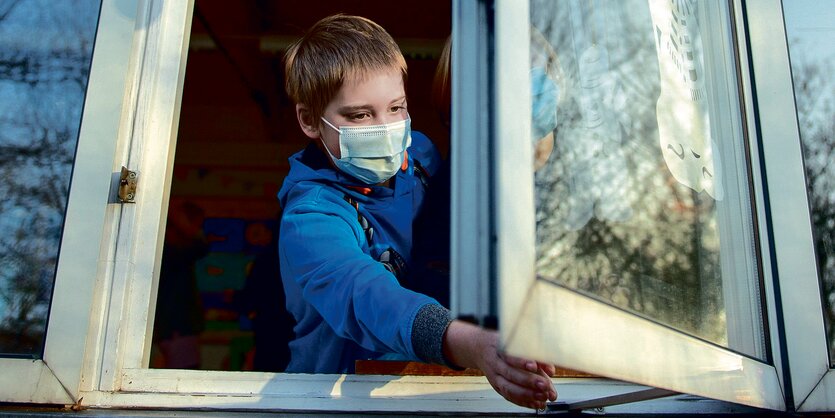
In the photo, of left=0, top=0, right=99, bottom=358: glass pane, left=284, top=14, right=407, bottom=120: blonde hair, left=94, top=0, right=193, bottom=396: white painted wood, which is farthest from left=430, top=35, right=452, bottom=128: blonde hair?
left=0, top=0, right=99, bottom=358: glass pane

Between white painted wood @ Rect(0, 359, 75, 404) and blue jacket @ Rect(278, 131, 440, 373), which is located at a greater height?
blue jacket @ Rect(278, 131, 440, 373)

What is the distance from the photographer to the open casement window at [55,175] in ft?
5.19

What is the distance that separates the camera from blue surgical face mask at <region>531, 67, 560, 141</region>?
0.95 meters

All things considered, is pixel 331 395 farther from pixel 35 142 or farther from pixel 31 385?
pixel 35 142

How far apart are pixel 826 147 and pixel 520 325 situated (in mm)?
1259

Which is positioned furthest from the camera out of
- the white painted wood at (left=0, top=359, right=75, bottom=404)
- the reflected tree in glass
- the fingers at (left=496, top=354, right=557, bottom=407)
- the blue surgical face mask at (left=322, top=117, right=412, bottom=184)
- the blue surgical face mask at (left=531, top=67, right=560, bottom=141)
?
the blue surgical face mask at (left=322, top=117, right=412, bottom=184)

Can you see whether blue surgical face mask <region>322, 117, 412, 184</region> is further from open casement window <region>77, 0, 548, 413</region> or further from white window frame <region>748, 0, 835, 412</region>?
white window frame <region>748, 0, 835, 412</region>

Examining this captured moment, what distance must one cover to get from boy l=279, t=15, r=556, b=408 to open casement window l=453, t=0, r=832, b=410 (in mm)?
479

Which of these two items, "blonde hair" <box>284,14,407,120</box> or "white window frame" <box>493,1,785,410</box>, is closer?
"white window frame" <box>493,1,785,410</box>

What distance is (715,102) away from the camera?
5.30ft

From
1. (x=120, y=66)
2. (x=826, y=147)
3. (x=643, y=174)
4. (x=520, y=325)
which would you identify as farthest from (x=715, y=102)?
(x=120, y=66)

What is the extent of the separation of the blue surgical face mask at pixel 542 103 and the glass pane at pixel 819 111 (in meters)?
0.95

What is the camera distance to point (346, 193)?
1910 mm

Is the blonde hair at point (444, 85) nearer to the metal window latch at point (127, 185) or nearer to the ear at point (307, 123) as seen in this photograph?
the ear at point (307, 123)
